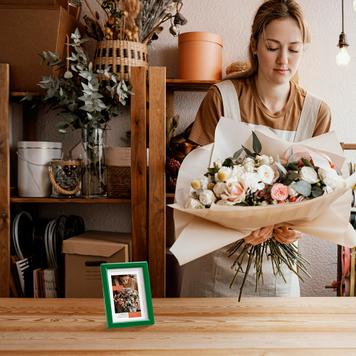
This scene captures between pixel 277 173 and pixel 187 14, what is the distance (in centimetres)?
168

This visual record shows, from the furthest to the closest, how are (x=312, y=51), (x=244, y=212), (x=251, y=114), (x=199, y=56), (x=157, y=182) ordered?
(x=312, y=51), (x=199, y=56), (x=157, y=182), (x=251, y=114), (x=244, y=212)

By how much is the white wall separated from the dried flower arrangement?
224 mm

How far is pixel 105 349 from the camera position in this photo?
113 cm

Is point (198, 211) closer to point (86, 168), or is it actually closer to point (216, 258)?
point (216, 258)

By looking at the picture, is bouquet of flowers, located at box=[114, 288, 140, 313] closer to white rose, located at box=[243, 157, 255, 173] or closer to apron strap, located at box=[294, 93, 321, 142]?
white rose, located at box=[243, 157, 255, 173]

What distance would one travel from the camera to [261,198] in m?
1.29

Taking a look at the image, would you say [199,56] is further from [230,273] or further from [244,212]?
[244,212]

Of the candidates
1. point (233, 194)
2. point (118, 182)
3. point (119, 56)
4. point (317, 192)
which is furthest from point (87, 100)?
point (317, 192)

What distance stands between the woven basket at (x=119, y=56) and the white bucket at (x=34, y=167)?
483 mm

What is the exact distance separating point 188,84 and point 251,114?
2.34ft

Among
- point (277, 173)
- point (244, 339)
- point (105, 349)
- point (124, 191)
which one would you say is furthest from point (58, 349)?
point (124, 191)

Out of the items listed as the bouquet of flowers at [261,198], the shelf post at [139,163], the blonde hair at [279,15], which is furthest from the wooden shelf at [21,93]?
the bouquet of flowers at [261,198]

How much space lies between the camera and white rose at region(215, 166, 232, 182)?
1.29m

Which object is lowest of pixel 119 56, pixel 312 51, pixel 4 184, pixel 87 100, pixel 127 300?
pixel 127 300
